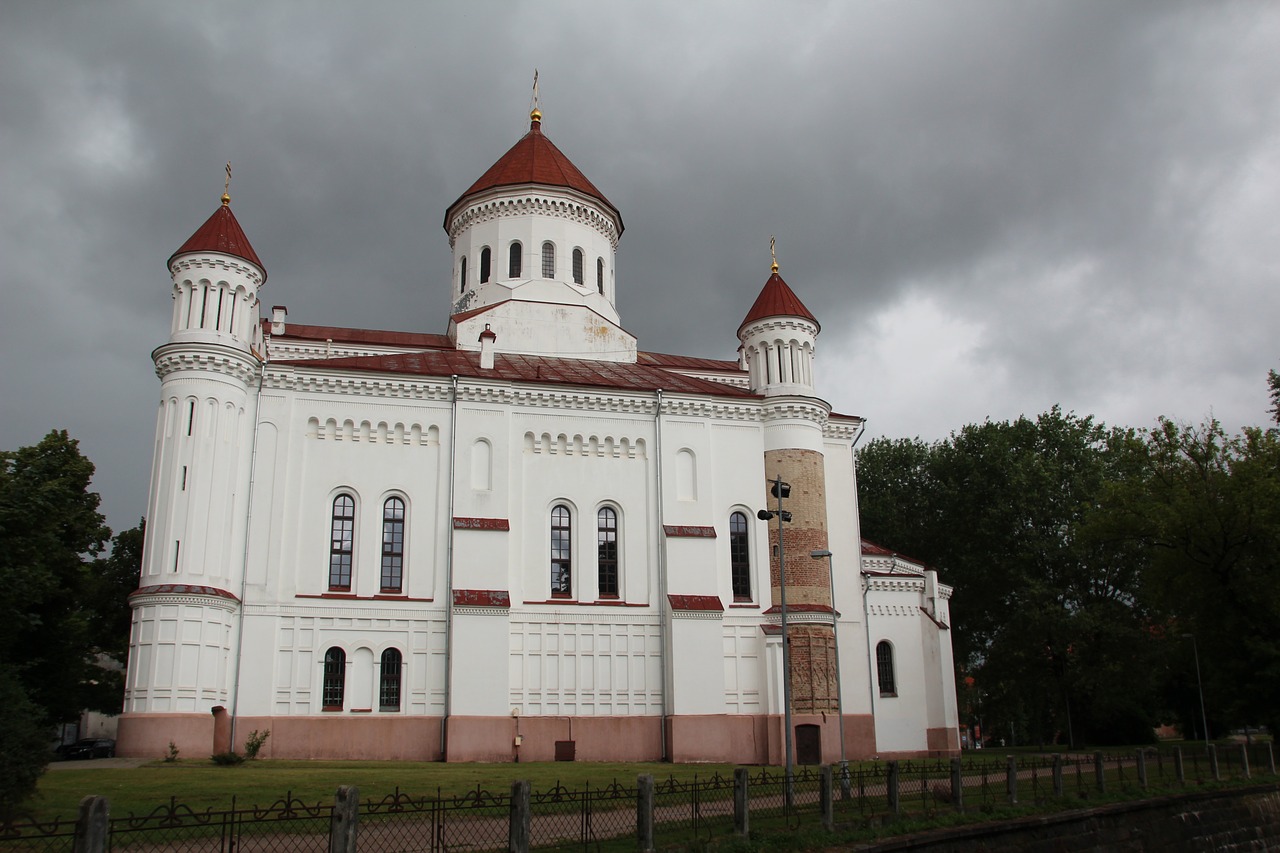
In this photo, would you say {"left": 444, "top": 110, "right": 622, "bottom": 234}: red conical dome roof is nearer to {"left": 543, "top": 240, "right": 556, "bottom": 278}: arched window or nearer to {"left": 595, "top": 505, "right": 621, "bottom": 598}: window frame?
{"left": 543, "top": 240, "right": 556, "bottom": 278}: arched window

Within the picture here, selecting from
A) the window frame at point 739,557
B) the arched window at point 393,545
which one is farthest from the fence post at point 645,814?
the window frame at point 739,557

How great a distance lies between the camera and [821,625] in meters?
35.6

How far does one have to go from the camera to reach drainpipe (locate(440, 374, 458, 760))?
3181cm

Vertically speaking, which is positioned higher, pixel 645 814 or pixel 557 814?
pixel 645 814

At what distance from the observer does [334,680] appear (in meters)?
32.1

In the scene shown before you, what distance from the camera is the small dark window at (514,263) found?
143 ft

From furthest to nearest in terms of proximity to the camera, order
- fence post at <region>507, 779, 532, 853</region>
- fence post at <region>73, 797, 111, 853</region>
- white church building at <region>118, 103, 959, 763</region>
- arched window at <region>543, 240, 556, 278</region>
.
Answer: arched window at <region>543, 240, 556, 278</region> < white church building at <region>118, 103, 959, 763</region> < fence post at <region>507, 779, 532, 853</region> < fence post at <region>73, 797, 111, 853</region>

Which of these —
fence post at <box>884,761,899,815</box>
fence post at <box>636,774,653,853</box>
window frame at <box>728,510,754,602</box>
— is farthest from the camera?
window frame at <box>728,510,754,602</box>

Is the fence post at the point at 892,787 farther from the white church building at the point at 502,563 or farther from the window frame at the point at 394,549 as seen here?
the window frame at the point at 394,549

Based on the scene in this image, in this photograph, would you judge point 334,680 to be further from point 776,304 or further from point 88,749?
point 88,749

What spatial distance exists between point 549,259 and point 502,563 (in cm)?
1565

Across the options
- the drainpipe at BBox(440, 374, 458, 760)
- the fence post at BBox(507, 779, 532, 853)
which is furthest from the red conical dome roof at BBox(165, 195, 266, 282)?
the fence post at BBox(507, 779, 532, 853)

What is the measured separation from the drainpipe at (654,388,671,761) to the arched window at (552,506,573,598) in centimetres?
313

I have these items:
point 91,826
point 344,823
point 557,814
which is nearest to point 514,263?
point 557,814
